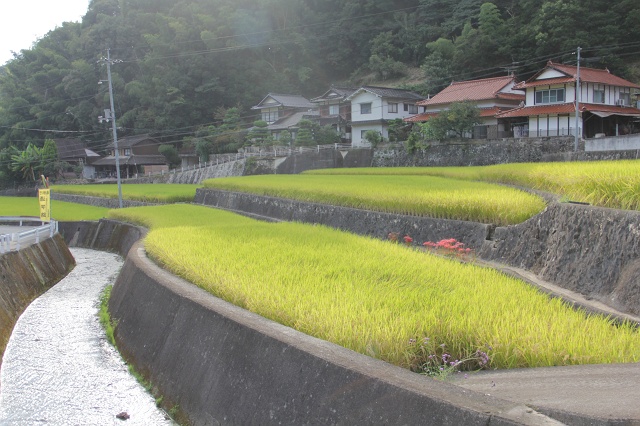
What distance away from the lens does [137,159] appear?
183 feet

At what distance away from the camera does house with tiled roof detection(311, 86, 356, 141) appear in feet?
151

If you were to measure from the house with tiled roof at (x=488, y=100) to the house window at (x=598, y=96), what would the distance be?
16.6 feet

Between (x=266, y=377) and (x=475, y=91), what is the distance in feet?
107

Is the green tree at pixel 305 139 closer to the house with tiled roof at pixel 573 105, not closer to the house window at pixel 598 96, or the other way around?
the house with tiled roof at pixel 573 105

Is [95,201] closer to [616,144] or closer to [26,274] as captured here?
[26,274]

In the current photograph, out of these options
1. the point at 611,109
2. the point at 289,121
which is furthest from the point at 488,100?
the point at 289,121

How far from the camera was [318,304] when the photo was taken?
5590 millimetres

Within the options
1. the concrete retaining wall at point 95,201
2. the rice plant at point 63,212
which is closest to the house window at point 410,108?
the concrete retaining wall at point 95,201

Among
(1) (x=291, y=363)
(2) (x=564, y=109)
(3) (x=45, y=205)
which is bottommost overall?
(1) (x=291, y=363)

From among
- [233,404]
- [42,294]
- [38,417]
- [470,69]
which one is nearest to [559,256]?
[233,404]

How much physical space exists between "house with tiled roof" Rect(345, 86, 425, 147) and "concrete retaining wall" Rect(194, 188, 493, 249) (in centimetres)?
2120

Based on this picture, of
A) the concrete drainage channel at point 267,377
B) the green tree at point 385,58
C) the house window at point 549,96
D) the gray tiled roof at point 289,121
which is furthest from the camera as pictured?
the green tree at point 385,58

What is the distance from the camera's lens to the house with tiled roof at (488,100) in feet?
107

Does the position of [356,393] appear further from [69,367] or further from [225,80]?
[225,80]
